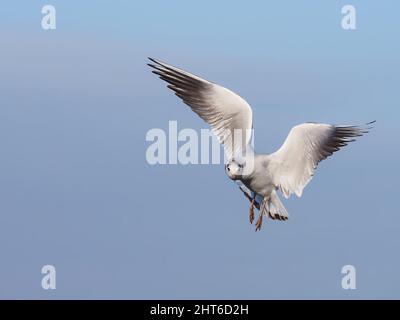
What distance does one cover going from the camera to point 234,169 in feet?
39.9

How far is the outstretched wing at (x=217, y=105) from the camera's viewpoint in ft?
41.5

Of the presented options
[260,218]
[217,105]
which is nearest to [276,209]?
[260,218]

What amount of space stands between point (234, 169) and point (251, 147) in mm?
608

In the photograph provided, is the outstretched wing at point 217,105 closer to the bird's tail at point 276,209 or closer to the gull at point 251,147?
the gull at point 251,147

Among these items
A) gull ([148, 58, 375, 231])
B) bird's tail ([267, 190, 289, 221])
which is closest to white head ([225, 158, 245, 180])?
gull ([148, 58, 375, 231])

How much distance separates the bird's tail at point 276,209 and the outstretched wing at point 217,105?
0.94m

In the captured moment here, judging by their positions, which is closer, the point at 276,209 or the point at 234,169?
the point at 234,169

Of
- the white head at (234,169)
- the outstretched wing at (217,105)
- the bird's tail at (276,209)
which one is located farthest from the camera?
the bird's tail at (276,209)

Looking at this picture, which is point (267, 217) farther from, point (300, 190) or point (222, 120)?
point (222, 120)

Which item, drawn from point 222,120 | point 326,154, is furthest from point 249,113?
point 326,154

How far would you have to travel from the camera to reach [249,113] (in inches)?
496

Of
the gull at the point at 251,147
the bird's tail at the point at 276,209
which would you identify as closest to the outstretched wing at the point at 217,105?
the gull at the point at 251,147

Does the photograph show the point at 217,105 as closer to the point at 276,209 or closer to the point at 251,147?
the point at 251,147

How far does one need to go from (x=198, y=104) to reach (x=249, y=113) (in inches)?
28.8
